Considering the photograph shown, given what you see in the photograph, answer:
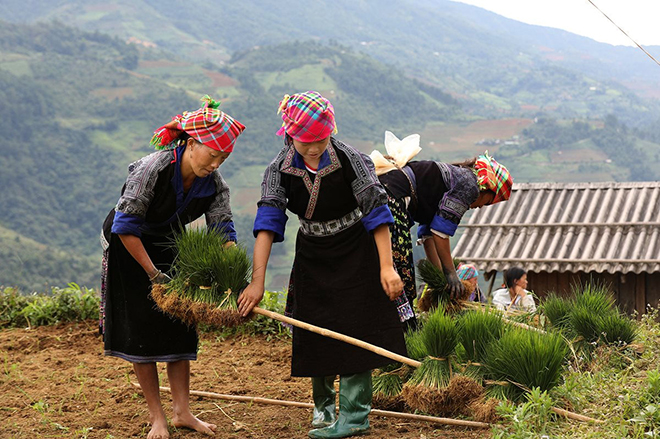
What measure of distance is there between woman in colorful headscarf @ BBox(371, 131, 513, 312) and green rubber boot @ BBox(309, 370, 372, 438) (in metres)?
0.55

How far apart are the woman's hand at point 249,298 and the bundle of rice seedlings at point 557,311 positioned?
2.02m

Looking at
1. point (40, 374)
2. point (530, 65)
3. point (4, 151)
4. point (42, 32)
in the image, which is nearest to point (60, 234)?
point (4, 151)

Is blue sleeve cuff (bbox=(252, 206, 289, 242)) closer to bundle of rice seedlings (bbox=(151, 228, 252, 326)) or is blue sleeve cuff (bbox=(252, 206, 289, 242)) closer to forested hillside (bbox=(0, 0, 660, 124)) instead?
bundle of rice seedlings (bbox=(151, 228, 252, 326))

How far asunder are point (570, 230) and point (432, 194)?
982cm

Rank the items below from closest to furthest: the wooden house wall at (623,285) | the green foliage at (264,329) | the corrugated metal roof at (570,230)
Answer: the green foliage at (264,329), the wooden house wall at (623,285), the corrugated metal roof at (570,230)

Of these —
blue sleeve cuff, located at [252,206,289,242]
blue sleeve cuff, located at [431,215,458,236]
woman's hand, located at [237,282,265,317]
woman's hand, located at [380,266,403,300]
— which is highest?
blue sleeve cuff, located at [252,206,289,242]

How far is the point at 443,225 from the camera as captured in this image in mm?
4402

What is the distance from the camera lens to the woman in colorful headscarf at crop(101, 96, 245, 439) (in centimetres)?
374

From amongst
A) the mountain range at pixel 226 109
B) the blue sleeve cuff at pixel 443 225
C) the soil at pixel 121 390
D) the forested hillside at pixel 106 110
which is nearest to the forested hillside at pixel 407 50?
the mountain range at pixel 226 109

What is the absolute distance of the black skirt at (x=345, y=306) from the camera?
3801 mm

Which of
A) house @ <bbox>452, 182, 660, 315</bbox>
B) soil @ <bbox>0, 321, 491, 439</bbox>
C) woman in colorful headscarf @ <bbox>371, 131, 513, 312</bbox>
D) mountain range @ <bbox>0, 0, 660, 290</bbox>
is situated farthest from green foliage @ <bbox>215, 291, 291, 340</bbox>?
mountain range @ <bbox>0, 0, 660, 290</bbox>

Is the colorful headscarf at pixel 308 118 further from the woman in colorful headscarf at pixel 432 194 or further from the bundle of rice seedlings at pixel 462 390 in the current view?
the bundle of rice seedlings at pixel 462 390

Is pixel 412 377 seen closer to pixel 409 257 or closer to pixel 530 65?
pixel 409 257

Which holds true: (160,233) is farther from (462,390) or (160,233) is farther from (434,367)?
(462,390)
